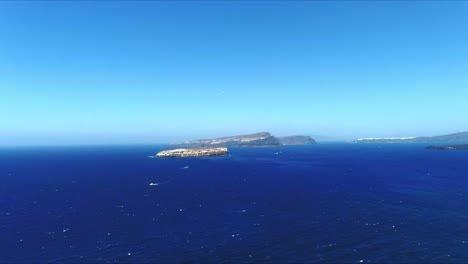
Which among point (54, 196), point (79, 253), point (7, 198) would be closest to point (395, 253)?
point (79, 253)

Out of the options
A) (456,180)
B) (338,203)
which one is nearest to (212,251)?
(338,203)

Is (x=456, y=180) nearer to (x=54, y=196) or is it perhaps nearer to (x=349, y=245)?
(x=349, y=245)

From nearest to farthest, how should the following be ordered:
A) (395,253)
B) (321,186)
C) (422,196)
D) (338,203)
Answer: (395,253)
(338,203)
(422,196)
(321,186)

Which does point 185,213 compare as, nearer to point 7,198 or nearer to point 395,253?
point 395,253

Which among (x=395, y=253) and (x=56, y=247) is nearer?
(x=395, y=253)

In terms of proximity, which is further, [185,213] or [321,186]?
[321,186]

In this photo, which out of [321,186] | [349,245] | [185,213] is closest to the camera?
[349,245]

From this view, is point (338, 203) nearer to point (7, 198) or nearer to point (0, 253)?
point (0, 253)

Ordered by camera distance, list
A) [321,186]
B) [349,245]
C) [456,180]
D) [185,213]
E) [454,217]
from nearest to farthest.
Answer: [349,245] → [454,217] → [185,213] → [321,186] → [456,180]

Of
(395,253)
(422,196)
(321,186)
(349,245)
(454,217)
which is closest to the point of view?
(395,253)
